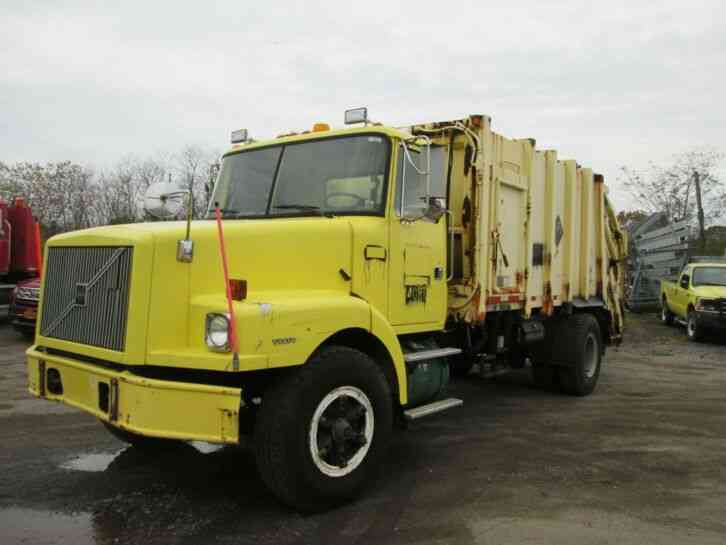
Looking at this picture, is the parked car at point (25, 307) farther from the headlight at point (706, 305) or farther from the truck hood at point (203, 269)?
the headlight at point (706, 305)

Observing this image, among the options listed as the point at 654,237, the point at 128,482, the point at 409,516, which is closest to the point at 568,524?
the point at 409,516

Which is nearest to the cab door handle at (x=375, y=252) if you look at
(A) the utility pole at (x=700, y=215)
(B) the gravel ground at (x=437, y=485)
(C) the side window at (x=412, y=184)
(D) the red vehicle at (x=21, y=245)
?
(C) the side window at (x=412, y=184)

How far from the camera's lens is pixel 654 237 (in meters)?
20.5

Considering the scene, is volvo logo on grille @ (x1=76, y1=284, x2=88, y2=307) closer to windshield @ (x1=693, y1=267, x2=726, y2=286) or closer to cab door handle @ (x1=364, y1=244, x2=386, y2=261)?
cab door handle @ (x1=364, y1=244, x2=386, y2=261)

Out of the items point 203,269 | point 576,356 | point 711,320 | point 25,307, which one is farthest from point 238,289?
point 711,320

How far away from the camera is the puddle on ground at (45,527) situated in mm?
3789

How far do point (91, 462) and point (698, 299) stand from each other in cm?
1314

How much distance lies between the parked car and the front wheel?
1370 cm

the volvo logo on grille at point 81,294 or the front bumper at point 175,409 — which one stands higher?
the volvo logo on grille at point 81,294

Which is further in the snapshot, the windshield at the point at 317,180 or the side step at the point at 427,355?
the side step at the point at 427,355

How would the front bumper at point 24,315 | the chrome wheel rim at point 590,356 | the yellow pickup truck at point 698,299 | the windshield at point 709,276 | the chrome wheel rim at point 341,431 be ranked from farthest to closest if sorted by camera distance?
the windshield at point 709,276, the yellow pickup truck at point 698,299, the front bumper at point 24,315, the chrome wheel rim at point 590,356, the chrome wheel rim at point 341,431

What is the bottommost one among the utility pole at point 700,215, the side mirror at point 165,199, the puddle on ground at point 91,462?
the puddle on ground at point 91,462

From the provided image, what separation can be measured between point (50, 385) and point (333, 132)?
2811mm

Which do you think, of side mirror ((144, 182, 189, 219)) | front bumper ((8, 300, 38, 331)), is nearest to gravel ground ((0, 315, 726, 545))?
side mirror ((144, 182, 189, 219))
